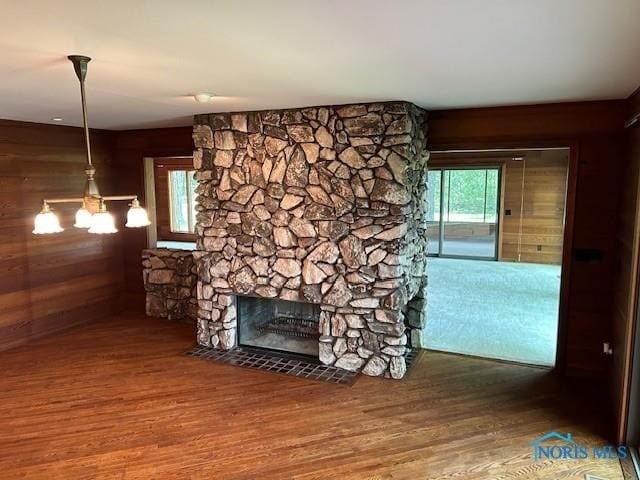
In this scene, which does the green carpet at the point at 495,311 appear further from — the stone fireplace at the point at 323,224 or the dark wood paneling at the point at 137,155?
the dark wood paneling at the point at 137,155

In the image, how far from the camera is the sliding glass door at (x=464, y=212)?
9562 mm

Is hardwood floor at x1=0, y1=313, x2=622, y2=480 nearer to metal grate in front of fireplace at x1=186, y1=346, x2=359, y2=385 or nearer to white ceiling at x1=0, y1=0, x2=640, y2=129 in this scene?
metal grate in front of fireplace at x1=186, y1=346, x2=359, y2=385

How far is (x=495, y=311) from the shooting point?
5824mm

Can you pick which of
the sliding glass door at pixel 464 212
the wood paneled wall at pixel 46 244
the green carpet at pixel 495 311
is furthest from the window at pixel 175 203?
the sliding glass door at pixel 464 212

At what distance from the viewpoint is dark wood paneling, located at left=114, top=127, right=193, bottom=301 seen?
17.7 feet

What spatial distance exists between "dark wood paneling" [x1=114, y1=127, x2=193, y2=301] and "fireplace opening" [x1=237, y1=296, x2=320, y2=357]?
6.38 ft

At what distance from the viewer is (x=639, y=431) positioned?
287cm

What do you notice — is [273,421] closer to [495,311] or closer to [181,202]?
[495,311]

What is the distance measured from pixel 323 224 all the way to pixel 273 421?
5.43 ft

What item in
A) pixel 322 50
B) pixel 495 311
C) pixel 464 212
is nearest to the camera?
pixel 322 50

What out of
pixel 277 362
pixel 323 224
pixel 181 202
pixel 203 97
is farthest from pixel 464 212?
pixel 203 97

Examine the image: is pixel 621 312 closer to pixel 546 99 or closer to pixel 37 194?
pixel 546 99

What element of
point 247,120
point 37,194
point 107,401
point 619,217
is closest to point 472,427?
point 619,217

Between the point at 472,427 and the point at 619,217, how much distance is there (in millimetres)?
2046
